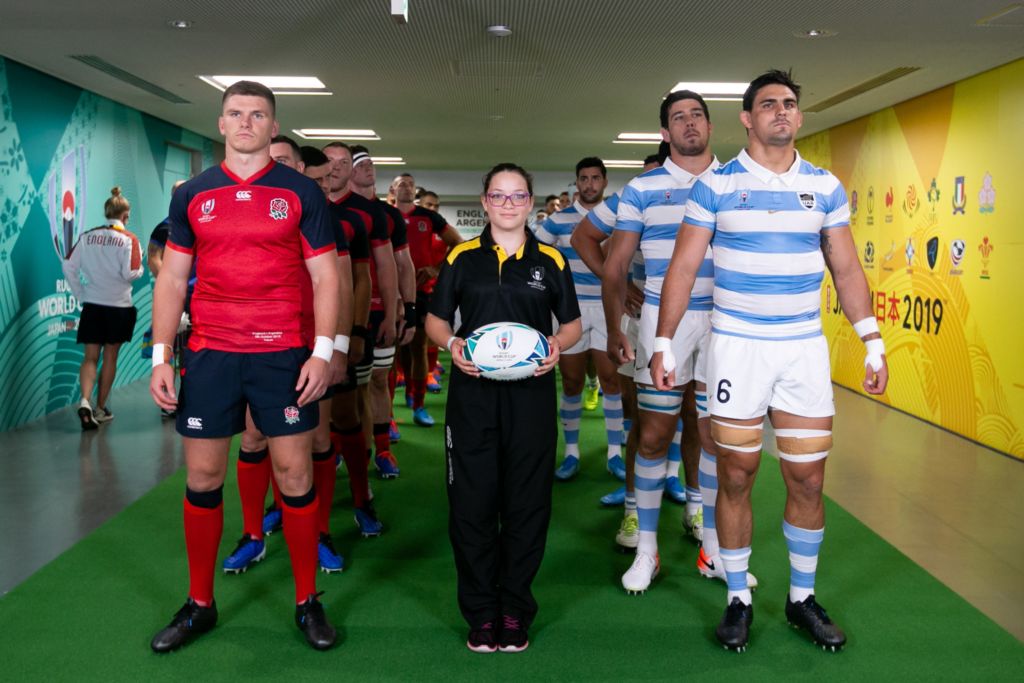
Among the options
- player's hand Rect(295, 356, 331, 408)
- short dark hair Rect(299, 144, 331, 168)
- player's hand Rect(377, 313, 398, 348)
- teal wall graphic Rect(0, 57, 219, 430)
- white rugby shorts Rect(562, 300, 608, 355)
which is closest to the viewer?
player's hand Rect(295, 356, 331, 408)

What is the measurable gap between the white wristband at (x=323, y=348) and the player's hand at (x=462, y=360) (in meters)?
0.42

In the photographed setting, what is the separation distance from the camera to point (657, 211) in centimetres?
358

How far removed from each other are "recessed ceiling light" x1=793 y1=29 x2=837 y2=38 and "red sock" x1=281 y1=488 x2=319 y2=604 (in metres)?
4.59

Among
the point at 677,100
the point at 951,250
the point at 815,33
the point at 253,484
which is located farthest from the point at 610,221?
the point at 951,250

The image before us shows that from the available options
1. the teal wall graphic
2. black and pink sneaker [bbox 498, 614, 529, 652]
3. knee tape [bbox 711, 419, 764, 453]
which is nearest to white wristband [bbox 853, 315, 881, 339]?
knee tape [bbox 711, 419, 764, 453]

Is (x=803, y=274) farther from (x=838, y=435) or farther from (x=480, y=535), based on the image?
(x=838, y=435)

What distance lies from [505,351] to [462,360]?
0.51 feet

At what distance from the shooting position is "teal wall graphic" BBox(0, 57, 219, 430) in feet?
22.2

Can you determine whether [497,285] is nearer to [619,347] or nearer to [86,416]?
[619,347]

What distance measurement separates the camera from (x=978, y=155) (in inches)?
265

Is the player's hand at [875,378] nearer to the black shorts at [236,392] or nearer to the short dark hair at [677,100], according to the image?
the short dark hair at [677,100]

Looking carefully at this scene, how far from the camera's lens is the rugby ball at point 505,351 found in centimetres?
268

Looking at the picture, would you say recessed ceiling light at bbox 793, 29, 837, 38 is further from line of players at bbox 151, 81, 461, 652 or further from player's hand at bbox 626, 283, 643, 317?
line of players at bbox 151, 81, 461, 652

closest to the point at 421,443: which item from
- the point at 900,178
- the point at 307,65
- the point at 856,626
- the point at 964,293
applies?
the point at 307,65
